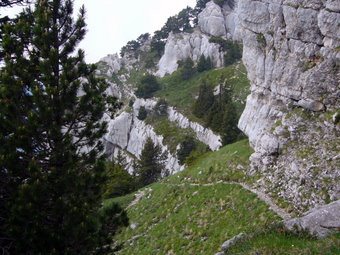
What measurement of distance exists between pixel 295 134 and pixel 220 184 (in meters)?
8.30

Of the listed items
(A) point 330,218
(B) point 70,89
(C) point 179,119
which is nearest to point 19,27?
(B) point 70,89

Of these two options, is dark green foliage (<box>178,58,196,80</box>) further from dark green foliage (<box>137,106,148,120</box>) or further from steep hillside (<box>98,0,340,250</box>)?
Result: steep hillside (<box>98,0,340,250</box>)

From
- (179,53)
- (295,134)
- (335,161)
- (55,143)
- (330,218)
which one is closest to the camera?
(330,218)

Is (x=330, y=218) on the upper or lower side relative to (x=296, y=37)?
lower

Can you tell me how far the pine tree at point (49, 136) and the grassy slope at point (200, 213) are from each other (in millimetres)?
8141

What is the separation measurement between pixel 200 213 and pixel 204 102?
214 feet

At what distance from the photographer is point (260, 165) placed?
120ft

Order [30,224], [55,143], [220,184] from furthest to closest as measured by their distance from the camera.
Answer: [220,184] < [55,143] < [30,224]

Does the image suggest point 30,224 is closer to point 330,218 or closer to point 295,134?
point 330,218

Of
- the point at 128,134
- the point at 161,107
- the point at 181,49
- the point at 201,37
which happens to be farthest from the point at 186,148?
the point at 201,37

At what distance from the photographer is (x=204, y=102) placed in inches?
3799

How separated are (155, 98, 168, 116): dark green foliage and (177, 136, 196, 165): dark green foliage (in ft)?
75.7

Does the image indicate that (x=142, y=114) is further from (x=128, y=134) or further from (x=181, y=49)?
(x=181, y=49)

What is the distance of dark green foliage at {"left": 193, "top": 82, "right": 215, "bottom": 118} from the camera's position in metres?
95.0
